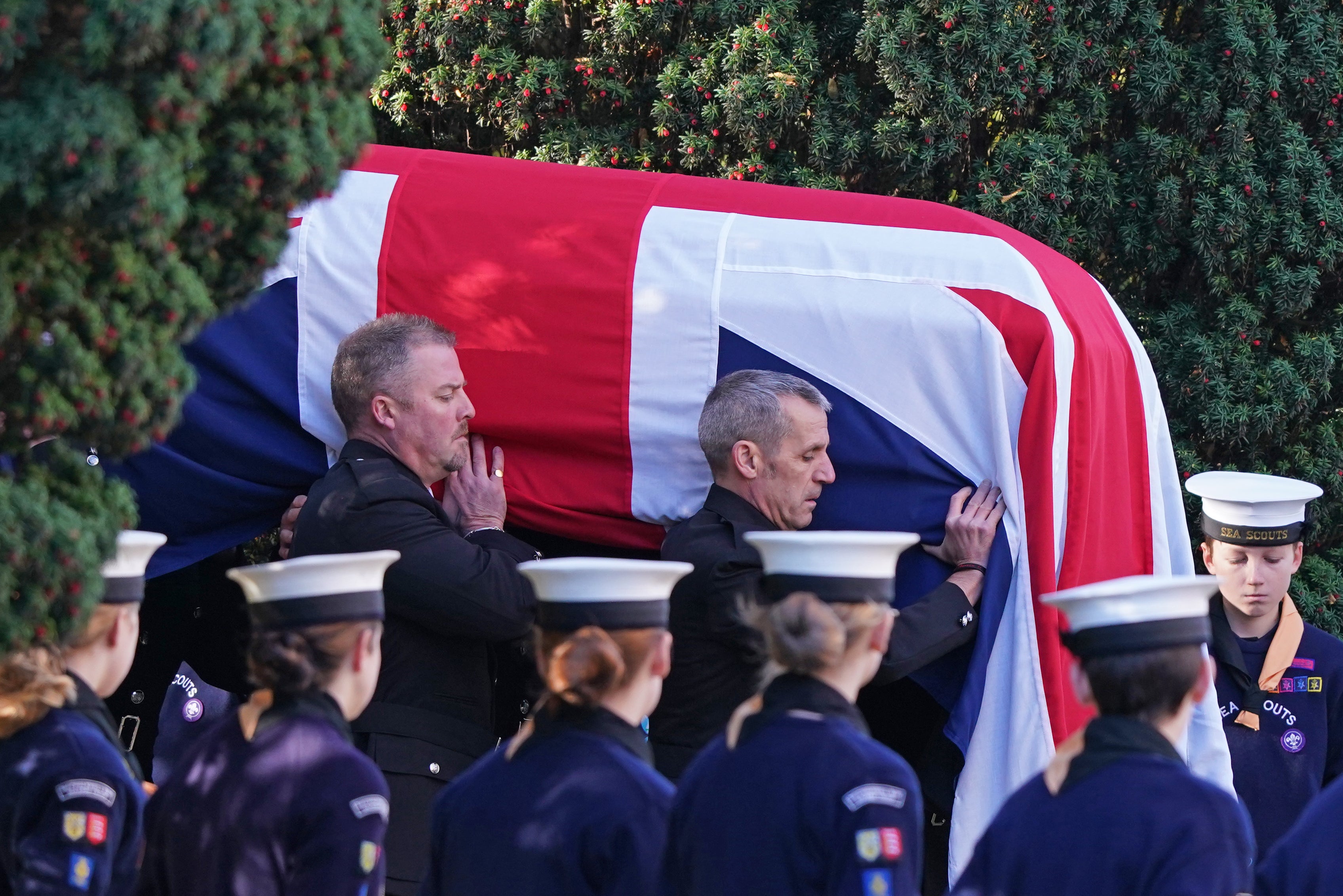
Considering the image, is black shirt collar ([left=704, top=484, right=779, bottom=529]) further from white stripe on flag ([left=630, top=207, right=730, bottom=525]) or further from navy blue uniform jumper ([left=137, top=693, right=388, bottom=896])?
navy blue uniform jumper ([left=137, top=693, right=388, bottom=896])

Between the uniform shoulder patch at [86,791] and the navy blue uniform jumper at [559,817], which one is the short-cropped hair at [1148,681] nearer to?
the navy blue uniform jumper at [559,817]

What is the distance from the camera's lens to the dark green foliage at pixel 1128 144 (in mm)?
6805

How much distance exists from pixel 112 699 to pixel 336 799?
3.10 meters

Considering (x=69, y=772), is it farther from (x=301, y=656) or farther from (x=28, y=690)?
→ (x=301, y=656)

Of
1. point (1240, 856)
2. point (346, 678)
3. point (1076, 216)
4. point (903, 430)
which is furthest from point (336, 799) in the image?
point (1076, 216)

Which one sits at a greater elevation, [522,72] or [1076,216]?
[522,72]

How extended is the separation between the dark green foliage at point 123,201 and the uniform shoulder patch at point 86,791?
367 mm

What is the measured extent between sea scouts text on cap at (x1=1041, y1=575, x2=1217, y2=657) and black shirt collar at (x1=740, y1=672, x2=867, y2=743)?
408 mm

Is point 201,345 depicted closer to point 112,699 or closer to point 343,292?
point 343,292

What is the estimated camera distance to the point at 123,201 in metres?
2.31

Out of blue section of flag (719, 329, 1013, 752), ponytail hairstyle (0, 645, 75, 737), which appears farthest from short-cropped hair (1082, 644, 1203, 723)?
ponytail hairstyle (0, 645, 75, 737)

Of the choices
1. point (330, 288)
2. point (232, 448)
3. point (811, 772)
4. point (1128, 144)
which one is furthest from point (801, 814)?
point (1128, 144)

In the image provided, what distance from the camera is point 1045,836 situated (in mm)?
2521

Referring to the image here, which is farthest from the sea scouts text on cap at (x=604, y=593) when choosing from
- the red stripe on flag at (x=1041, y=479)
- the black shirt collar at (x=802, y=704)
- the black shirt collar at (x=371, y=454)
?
the red stripe on flag at (x=1041, y=479)
